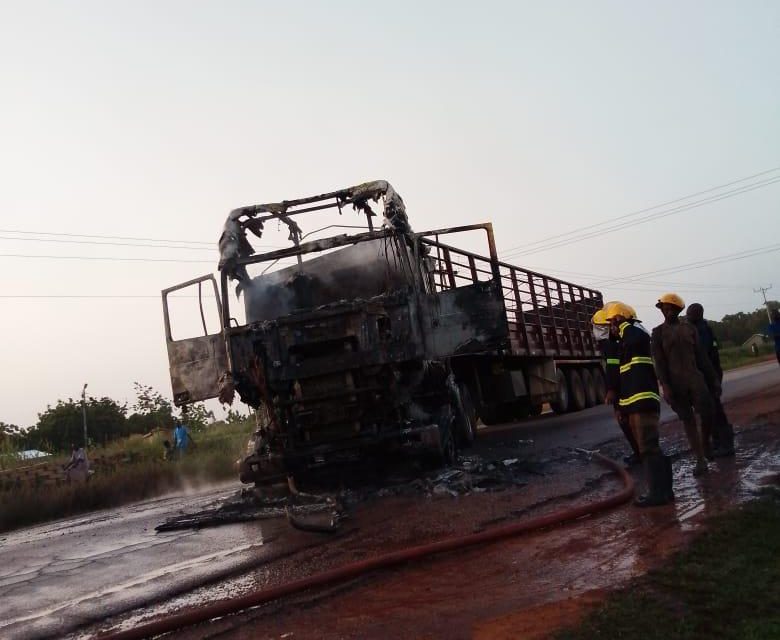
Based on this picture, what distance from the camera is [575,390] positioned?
1741 cm

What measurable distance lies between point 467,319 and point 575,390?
9532mm

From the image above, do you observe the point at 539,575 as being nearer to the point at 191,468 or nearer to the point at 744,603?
the point at 744,603

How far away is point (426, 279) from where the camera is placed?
9.34 m

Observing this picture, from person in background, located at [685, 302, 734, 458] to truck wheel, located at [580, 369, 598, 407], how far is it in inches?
401

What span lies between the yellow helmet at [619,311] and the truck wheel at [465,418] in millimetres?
3975

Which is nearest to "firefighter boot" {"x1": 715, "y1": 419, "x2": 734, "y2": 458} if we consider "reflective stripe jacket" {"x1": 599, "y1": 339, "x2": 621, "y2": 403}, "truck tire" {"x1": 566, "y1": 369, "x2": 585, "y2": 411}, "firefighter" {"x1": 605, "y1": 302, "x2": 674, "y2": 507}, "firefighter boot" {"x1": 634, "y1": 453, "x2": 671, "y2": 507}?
"reflective stripe jacket" {"x1": 599, "y1": 339, "x2": 621, "y2": 403}

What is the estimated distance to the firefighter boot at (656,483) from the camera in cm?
544

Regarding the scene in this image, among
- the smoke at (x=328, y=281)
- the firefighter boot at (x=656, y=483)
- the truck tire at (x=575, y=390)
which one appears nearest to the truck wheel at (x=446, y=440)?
the smoke at (x=328, y=281)

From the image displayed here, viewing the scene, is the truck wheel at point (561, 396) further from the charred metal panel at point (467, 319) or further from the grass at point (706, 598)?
the grass at point (706, 598)

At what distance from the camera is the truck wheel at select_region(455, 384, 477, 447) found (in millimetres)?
9816

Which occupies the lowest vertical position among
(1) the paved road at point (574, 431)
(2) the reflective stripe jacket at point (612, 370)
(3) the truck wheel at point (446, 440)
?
(1) the paved road at point (574, 431)

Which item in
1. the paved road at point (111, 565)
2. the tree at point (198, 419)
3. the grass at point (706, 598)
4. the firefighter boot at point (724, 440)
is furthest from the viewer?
the tree at point (198, 419)

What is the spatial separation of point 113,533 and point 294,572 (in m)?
4.79

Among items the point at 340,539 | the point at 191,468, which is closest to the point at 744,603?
the point at 340,539
